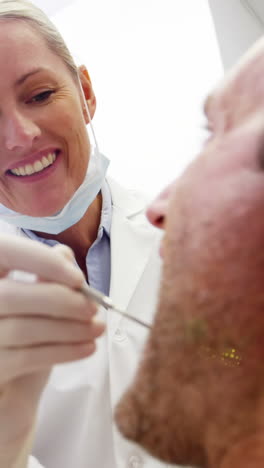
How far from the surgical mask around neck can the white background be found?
5.9 inches

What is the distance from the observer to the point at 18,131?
2.06ft

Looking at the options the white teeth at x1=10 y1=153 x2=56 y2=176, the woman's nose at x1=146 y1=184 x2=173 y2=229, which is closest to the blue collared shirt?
the white teeth at x1=10 y1=153 x2=56 y2=176

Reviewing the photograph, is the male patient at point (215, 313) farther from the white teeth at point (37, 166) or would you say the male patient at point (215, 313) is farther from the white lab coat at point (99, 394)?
the white teeth at point (37, 166)

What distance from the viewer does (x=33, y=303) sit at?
1.40ft

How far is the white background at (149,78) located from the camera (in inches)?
27.1

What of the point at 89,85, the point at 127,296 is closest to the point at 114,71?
the point at 89,85

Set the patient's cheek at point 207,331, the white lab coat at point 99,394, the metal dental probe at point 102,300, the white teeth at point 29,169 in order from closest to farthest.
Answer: the patient's cheek at point 207,331
the metal dental probe at point 102,300
the white lab coat at point 99,394
the white teeth at point 29,169

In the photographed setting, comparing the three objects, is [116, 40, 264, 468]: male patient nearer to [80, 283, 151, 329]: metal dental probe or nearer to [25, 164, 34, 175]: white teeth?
[80, 283, 151, 329]: metal dental probe

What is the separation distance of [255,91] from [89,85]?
692 mm

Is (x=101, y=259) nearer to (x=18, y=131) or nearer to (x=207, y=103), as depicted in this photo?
(x=18, y=131)

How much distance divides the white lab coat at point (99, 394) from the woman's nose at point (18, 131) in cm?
23

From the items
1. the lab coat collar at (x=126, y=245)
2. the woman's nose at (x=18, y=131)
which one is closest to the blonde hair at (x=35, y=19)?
the woman's nose at (x=18, y=131)

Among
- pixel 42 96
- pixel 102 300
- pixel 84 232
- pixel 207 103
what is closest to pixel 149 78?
pixel 42 96

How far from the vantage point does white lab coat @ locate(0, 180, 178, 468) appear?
0.55 m
